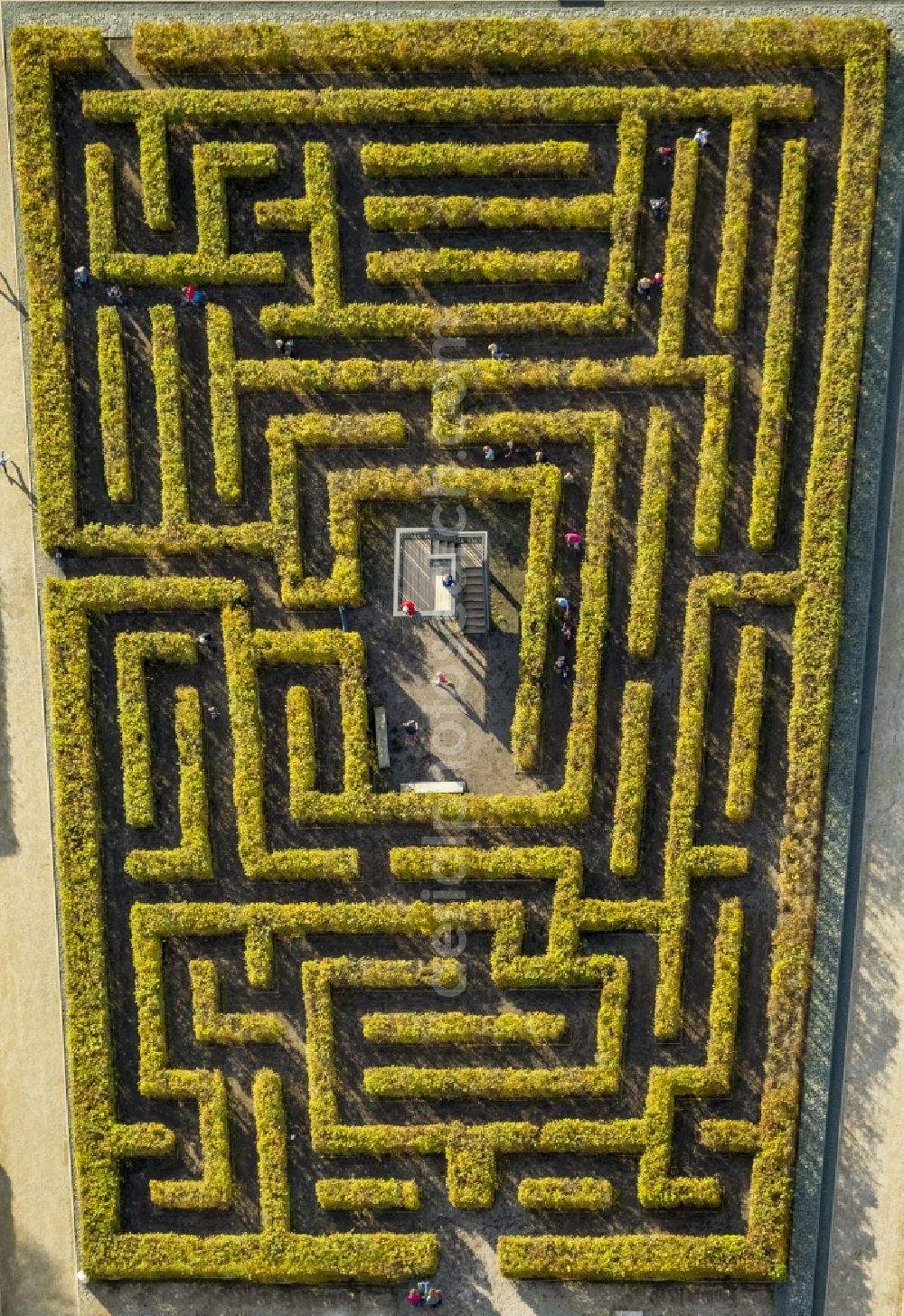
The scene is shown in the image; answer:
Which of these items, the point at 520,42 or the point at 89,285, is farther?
the point at 89,285

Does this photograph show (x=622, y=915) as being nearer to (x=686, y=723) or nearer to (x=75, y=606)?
(x=686, y=723)

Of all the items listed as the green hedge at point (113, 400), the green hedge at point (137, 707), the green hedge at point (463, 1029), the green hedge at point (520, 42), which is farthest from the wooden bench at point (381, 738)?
the green hedge at point (520, 42)

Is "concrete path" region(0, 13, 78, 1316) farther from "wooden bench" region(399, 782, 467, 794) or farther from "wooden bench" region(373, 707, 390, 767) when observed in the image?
"wooden bench" region(399, 782, 467, 794)

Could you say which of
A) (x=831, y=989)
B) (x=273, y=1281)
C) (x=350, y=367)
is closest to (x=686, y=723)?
(x=831, y=989)

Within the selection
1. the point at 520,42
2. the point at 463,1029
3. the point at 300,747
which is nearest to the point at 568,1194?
the point at 463,1029

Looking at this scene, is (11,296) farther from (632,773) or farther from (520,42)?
(632,773)
